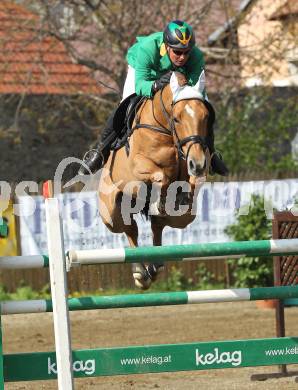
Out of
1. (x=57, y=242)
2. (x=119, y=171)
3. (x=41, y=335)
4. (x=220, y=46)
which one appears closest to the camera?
(x=57, y=242)

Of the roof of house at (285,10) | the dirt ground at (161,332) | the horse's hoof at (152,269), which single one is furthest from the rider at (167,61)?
the roof of house at (285,10)

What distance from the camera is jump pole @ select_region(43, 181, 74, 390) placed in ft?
17.0

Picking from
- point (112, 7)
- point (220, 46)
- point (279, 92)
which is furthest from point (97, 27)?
point (279, 92)

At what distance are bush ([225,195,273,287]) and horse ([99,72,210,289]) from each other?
6000 mm

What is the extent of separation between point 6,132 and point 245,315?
7162 millimetres

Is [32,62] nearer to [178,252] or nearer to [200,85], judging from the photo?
[200,85]

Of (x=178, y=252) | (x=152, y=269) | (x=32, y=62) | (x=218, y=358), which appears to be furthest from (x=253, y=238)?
(x=178, y=252)

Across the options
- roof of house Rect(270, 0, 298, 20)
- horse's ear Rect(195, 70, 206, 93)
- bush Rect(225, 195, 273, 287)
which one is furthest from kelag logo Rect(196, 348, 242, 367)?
roof of house Rect(270, 0, 298, 20)

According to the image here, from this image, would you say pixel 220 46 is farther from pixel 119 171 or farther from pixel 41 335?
pixel 119 171

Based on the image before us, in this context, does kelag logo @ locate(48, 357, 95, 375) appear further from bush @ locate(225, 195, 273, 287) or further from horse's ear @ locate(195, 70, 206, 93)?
bush @ locate(225, 195, 273, 287)

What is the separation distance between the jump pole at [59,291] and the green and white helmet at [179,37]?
2006 mm

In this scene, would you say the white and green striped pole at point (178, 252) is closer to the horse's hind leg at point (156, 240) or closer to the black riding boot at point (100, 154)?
the horse's hind leg at point (156, 240)

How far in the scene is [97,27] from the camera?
17281 mm

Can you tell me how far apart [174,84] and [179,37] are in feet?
1.13
